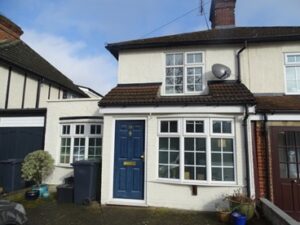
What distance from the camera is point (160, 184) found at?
6992mm

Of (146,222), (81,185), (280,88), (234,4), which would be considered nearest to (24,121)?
(81,185)

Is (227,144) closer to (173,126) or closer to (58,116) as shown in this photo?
(173,126)

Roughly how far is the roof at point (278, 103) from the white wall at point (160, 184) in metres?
0.86

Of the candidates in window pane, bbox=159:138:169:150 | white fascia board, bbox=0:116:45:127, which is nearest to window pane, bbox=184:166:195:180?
window pane, bbox=159:138:169:150

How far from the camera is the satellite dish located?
7886 mm

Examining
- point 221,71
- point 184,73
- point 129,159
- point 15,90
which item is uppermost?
point 15,90

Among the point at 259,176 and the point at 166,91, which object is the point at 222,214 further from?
the point at 166,91

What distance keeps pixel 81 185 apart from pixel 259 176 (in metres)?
5.29

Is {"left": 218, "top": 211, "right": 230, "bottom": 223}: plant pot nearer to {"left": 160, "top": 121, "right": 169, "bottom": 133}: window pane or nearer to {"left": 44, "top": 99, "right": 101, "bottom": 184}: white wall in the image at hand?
{"left": 160, "top": 121, "right": 169, "bottom": 133}: window pane

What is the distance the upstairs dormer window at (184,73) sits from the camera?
8446 mm

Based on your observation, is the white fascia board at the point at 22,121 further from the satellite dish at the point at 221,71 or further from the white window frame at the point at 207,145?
the satellite dish at the point at 221,71

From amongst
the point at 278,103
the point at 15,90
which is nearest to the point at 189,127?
the point at 278,103

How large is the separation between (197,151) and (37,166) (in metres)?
5.85

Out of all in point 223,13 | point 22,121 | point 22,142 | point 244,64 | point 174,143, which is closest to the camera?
point 174,143
